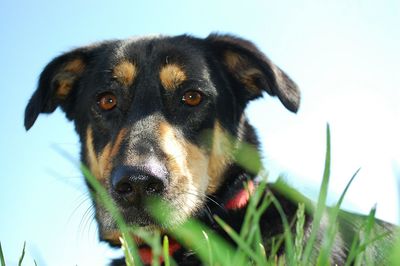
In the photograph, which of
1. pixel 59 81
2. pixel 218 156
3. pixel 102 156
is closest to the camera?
pixel 102 156

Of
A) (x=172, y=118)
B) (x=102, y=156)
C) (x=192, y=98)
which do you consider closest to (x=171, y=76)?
(x=192, y=98)

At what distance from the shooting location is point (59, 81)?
197 inches

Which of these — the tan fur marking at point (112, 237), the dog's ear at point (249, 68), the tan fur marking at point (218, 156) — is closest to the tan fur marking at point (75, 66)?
the dog's ear at point (249, 68)

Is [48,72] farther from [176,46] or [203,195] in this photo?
[203,195]

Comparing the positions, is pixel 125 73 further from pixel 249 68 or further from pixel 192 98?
pixel 249 68

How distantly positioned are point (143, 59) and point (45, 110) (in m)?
1.23

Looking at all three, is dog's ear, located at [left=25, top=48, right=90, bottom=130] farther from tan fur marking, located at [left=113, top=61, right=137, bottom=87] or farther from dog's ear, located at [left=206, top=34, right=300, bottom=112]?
dog's ear, located at [left=206, top=34, right=300, bottom=112]

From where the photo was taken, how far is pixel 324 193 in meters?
0.90

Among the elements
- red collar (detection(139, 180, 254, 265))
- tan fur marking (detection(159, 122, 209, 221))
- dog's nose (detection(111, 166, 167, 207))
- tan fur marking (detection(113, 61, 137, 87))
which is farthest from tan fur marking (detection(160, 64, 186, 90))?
dog's nose (detection(111, 166, 167, 207))

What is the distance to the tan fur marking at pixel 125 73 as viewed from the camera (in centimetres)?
429

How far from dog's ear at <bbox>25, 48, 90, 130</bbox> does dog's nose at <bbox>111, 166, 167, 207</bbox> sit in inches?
72.2

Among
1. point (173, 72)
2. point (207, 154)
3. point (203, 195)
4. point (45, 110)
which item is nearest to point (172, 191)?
point (203, 195)

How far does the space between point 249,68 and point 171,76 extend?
30.8 inches

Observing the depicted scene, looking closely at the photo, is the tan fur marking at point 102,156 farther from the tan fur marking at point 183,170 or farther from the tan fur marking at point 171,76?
the tan fur marking at point 171,76
